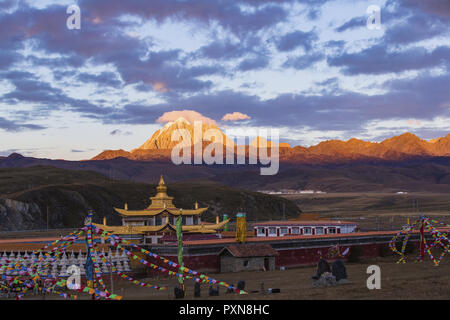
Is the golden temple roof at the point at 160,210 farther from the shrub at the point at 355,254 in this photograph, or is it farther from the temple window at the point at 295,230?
the shrub at the point at 355,254

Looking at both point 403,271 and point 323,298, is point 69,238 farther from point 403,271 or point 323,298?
point 403,271

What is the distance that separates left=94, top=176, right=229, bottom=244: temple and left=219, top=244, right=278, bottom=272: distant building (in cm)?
816

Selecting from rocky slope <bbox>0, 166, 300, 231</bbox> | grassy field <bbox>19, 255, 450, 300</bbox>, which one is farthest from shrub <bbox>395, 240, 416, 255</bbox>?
rocky slope <bbox>0, 166, 300, 231</bbox>

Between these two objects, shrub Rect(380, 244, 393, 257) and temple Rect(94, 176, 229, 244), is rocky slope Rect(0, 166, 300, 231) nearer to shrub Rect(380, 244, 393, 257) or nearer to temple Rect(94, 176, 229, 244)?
temple Rect(94, 176, 229, 244)

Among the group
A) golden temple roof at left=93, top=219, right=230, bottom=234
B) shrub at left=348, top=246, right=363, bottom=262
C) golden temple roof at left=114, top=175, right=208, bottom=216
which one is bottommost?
shrub at left=348, top=246, right=363, bottom=262

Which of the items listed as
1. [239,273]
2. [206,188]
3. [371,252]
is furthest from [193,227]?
[206,188]

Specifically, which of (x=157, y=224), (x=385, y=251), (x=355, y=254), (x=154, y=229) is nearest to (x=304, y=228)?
(x=385, y=251)

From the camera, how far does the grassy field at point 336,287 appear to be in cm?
3072

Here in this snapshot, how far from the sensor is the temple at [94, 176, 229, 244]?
60469 millimetres

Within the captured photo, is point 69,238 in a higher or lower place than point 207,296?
higher
